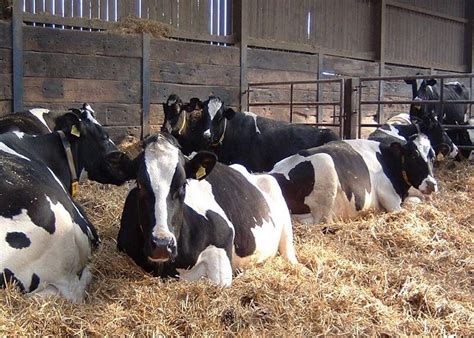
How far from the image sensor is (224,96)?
454 inches

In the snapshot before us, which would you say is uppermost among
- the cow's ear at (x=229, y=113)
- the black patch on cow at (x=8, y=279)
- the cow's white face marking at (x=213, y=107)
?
the cow's white face marking at (x=213, y=107)

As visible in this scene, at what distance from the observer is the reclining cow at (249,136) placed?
906 centimetres

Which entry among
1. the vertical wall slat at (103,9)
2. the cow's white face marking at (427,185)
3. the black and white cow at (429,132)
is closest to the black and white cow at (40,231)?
the cow's white face marking at (427,185)

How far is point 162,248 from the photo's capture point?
3.38 metres

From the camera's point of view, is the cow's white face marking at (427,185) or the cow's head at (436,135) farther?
the cow's head at (436,135)

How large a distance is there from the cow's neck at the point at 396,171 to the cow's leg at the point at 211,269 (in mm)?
3644

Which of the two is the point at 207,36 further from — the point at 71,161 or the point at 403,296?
the point at 403,296

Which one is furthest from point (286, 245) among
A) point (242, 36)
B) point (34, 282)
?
point (242, 36)

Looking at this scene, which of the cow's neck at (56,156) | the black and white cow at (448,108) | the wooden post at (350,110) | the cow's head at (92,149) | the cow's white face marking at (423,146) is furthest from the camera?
the black and white cow at (448,108)

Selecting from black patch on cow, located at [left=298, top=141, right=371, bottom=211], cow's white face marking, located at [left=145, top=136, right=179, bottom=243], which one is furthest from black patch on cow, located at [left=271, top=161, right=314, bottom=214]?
cow's white face marking, located at [left=145, top=136, right=179, bottom=243]

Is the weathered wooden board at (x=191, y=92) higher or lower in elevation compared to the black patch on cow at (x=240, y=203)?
higher

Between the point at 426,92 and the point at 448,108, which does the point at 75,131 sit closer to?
the point at 426,92

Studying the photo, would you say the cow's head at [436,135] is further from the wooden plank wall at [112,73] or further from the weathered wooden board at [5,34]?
the weathered wooden board at [5,34]

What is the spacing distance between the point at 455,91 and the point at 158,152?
473 inches
